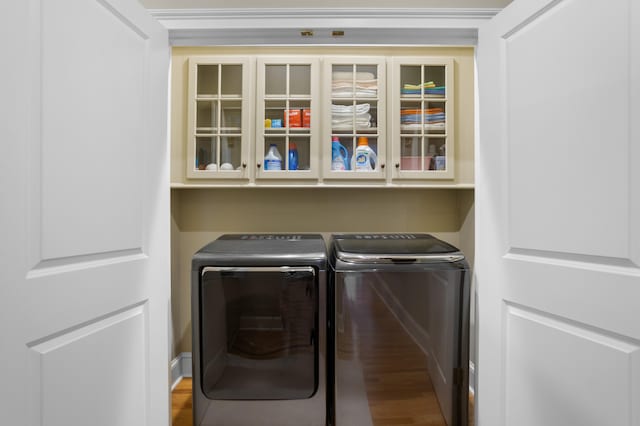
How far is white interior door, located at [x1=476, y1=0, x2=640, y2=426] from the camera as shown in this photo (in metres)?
0.77

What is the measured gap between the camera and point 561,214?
91cm

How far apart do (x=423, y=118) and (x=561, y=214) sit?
1.20m

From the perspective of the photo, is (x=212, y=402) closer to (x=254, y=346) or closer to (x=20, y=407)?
(x=254, y=346)

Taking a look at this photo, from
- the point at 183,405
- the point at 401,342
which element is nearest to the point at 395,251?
the point at 401,342

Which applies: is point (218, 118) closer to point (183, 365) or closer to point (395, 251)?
point (395, 251)

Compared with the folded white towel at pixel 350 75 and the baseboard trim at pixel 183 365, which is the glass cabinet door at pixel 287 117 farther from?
the baseboard trim at pixel 183 365

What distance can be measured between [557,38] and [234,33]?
1129mm

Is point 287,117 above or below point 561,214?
above

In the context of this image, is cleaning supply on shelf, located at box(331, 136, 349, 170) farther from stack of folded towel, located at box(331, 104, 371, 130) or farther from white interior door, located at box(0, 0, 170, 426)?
white interior door, located at box(0, 0, 170, 426)

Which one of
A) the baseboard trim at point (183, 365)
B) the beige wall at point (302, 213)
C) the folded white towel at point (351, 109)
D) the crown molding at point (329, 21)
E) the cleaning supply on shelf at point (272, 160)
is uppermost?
the crown molding at point (329, 21)

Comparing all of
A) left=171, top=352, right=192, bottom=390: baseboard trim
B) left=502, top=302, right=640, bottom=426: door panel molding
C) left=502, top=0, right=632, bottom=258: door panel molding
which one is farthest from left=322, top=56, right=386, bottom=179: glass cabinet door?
left=171, top=352, right=192, bottom=390: baseboard trim

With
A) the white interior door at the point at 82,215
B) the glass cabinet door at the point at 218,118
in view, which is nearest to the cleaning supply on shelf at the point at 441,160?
the glass cabinet door at the point at 218,118

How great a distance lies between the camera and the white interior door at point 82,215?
69 cm

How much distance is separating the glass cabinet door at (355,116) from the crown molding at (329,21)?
65 cm
